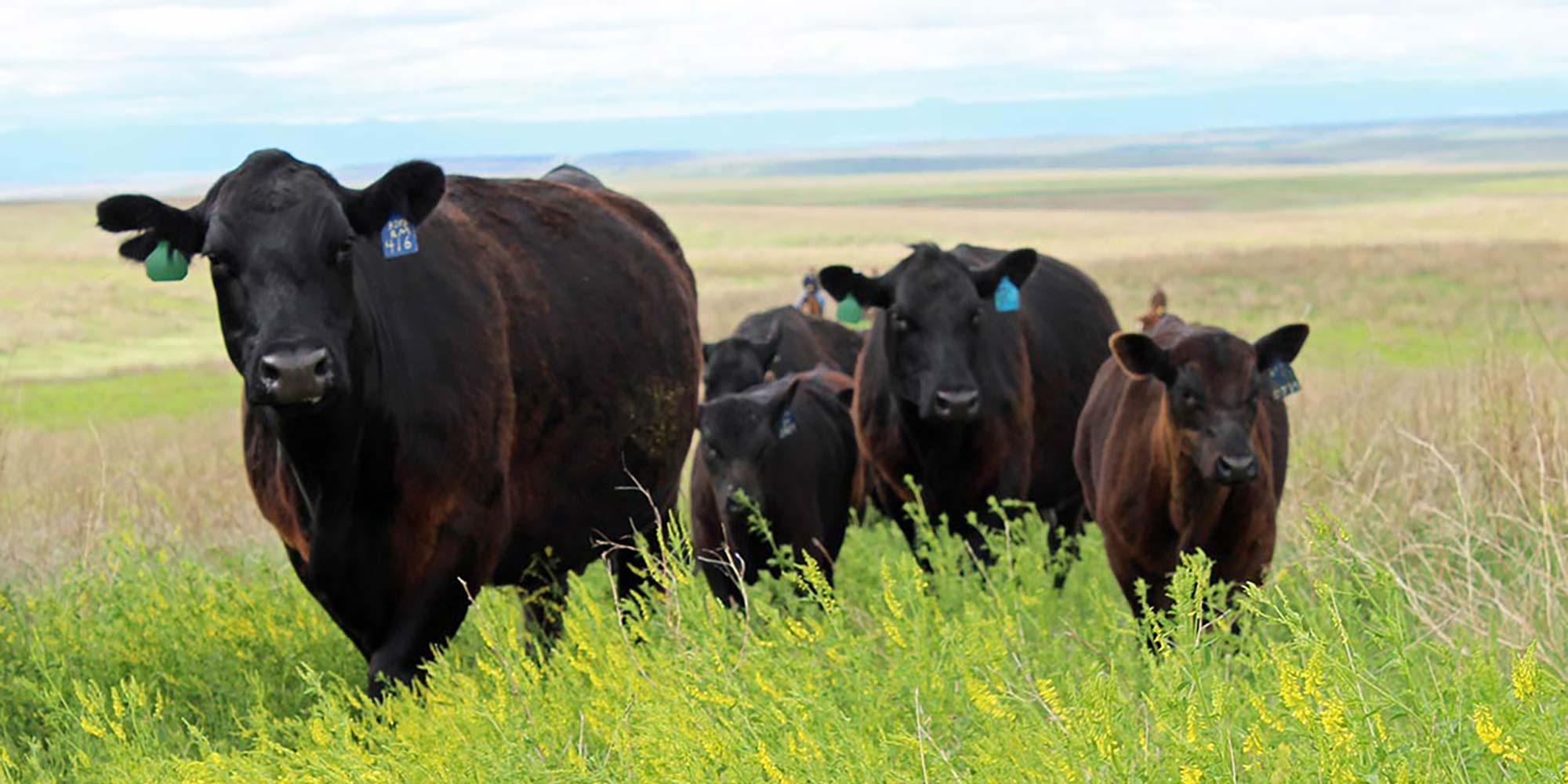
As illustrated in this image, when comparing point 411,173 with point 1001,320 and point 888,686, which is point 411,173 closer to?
point 888,686

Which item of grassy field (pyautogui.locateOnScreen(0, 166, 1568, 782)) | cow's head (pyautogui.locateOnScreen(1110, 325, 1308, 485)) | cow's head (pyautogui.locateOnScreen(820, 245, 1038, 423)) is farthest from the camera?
cow's head (pyautogui.locateOnScreen(820, 245, 1038, 423))

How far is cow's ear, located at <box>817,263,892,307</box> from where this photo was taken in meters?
10.2

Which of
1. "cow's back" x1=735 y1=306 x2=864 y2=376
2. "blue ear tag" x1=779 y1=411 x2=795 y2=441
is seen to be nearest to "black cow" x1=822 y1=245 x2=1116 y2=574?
"blue ear tag" x1=779 y1=411 x2=795 y2=441

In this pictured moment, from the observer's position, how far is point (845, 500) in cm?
1050

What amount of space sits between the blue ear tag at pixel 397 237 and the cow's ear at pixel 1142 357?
2950 millimetres

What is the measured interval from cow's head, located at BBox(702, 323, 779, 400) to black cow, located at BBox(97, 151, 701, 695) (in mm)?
5591

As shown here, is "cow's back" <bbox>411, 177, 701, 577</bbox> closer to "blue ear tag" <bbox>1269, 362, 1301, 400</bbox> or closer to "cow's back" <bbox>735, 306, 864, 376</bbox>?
"blue ear tag" <bbox>1269, 362, 1301, 400</bbox>

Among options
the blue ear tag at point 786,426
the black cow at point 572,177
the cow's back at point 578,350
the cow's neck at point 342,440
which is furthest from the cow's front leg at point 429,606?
the blue ear tag at point 786,426

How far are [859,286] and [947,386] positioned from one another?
93 cm

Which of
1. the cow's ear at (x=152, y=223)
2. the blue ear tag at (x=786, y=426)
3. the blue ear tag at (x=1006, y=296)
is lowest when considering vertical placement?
the blue ear tag at (x=786, y=426)

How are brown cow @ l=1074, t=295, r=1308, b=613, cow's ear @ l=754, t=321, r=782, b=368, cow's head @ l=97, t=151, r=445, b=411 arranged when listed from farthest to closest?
cow's ear @ l=754, t=321, r=782, b=368 < brown cow @ l=1074, t=295, r=1308, b=613 < cow's head @ l=97, t=151, r=445, b=411

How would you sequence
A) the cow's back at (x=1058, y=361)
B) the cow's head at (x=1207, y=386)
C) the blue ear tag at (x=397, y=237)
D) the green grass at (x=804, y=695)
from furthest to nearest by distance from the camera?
the cow's back at (x=1058, y=361) < the cow's head at (x=1207, y=386) < the blue ear tag at (x=397, y=237) < the green grass at (x=804, y=695)

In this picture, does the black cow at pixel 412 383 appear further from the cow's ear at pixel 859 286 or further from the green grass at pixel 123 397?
the green grass at pixel 123 397

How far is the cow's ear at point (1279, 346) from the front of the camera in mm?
7812
